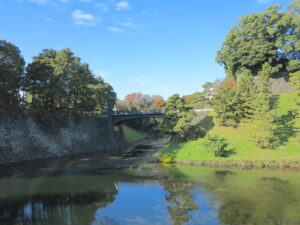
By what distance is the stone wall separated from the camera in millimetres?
36812

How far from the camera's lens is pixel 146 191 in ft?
71.3

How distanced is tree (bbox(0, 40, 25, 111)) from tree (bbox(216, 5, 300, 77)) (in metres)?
43.8

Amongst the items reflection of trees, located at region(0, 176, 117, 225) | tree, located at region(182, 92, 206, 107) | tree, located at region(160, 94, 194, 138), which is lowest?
reflection of trees, located at region(0, 176, 117, 225)

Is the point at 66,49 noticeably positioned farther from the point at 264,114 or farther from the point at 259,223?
the point at 259,223

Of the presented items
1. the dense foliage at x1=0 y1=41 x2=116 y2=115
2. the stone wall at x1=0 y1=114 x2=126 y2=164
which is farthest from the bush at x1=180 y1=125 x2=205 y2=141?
the dense foliage at x1=0 y1=41 x2=116 y2=115

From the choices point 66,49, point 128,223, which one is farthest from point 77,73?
point 128,223

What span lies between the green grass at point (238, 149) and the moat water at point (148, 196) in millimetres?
3985

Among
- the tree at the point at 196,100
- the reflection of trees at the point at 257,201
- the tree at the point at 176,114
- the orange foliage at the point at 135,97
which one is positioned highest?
the orange foliage at the point at 135,97

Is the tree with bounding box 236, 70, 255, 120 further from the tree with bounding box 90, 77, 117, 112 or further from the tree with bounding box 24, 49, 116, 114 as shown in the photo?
the tree with bounding box 90, 77, 117, 112

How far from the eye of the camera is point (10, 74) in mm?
35625

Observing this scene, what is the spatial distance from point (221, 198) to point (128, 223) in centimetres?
859

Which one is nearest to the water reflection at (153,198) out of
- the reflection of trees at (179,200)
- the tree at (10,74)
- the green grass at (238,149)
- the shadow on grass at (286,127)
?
the reflection of trees at (179,200)

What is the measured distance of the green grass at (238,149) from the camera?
32.5 metres

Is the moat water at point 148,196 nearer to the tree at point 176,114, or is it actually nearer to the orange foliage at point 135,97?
the tree at point 176,114
